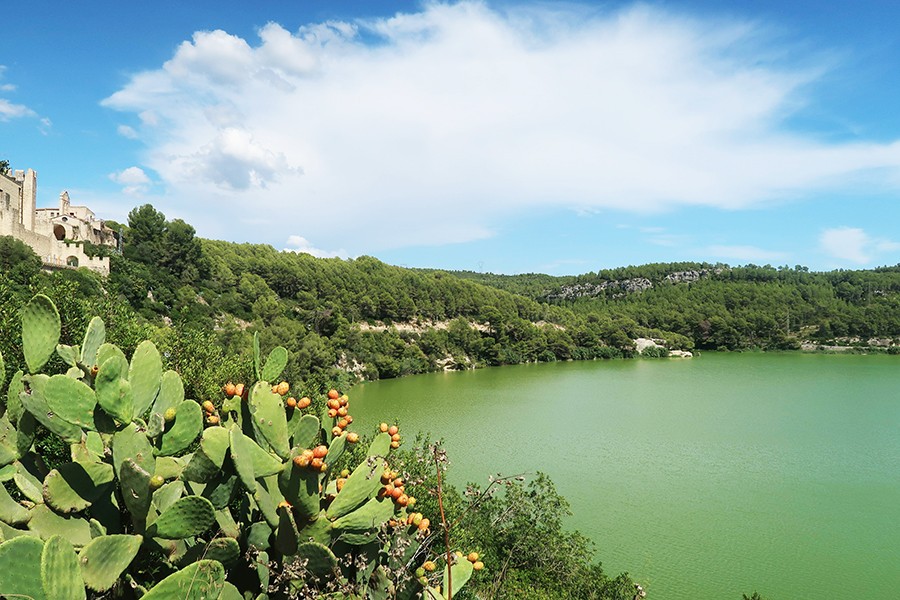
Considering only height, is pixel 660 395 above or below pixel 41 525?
below

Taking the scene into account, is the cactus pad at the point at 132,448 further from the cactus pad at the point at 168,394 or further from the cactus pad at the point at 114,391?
the cactus pad at the point at 168,394

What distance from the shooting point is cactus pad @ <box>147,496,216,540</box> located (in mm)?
2123

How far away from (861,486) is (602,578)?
12.9 metres

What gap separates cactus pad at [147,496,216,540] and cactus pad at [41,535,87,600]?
48 centimetres

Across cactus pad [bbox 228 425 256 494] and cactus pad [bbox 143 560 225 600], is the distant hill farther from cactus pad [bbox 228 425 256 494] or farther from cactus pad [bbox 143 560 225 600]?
cactus pad [bbox 143 560 225 600]

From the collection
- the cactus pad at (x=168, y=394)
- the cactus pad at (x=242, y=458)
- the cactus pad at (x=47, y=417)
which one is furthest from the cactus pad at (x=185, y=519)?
the cactus pad at (x=168, y=394)

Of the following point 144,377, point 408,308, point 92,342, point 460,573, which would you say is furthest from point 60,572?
point 408,308

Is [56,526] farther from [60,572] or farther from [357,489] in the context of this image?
[357,489]

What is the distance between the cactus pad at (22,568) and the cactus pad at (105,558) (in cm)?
30

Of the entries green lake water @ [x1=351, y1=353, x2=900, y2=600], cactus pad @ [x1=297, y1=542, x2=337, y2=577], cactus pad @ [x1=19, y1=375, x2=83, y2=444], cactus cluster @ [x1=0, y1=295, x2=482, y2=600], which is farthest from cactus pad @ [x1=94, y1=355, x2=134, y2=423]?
green lake water @ [x1=351, y1=353, x2=900, y2=600]

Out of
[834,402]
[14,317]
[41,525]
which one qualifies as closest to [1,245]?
[14,317]

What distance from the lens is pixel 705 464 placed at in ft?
58.5

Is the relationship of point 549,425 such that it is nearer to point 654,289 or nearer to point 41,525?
point 41,525

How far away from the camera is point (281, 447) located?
253 centimetres
